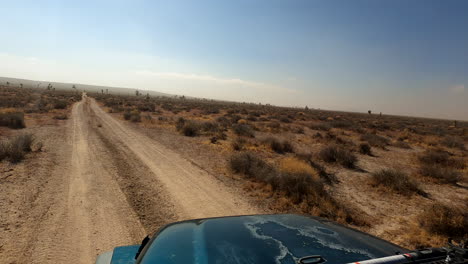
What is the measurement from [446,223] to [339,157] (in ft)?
21.7

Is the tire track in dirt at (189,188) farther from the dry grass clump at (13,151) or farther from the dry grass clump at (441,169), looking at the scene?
the dry grass clump at (441,169)

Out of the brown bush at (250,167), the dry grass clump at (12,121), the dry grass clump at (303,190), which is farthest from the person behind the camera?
the dry grass clump at (12,121)

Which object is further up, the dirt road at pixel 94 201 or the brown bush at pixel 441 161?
the brown bush at pixel 441 161

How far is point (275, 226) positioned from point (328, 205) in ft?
15.9

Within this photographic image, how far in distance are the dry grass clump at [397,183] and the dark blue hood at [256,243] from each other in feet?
25.1

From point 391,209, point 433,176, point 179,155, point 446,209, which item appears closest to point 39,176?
point 179,155

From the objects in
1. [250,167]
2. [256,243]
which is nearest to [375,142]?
[250,167]

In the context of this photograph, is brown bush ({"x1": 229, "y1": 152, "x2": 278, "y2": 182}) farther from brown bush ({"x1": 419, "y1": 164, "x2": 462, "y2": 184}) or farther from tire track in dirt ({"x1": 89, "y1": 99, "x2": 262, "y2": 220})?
brown bush ({"x1": 419, "y1": 164, "x2": 462, "y2": 184})

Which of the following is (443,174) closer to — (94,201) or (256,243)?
(256,243)

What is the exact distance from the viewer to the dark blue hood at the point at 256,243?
179cm

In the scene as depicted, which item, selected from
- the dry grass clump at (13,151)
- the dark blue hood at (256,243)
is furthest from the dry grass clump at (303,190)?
the dry grass clump at (13,151)

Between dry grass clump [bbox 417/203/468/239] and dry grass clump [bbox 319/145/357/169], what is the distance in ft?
19.3

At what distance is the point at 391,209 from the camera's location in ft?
23.2

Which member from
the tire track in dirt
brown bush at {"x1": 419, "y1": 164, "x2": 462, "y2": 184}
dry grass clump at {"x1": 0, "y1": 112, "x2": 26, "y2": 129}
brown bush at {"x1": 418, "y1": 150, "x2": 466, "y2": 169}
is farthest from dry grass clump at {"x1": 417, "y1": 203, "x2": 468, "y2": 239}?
dry grass clump at {"x1": 0, "y1": 112, "x2": 26, "y2": 129}
